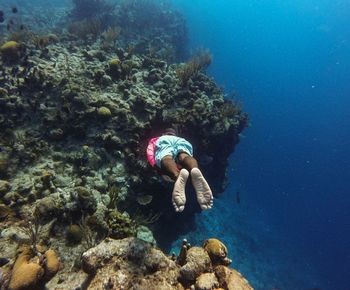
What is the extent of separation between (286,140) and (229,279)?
244 ft

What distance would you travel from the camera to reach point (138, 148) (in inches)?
285

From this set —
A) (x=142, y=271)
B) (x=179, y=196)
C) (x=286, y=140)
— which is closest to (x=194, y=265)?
(x=142, y=271)

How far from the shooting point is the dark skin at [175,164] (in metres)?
4.90

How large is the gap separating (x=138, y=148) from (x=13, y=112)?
3544 mm

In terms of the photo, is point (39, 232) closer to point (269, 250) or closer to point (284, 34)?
point (269, 250)

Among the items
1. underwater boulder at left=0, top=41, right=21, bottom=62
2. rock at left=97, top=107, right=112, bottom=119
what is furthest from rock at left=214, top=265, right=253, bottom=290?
underwater boulder at left=0, top=41, right=21, bottom=62

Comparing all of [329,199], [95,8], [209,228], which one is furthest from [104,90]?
[329,199]

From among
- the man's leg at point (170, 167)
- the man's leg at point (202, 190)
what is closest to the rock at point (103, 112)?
the man's leg at point (170, 167)

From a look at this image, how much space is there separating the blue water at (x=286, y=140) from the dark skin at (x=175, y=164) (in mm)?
11722

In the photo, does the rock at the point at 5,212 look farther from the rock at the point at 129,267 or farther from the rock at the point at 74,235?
the rock at the point at 129,267

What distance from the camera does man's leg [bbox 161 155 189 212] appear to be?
13.9 ft

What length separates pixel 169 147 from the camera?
18.3 ft

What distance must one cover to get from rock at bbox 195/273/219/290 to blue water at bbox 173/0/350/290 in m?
12.6

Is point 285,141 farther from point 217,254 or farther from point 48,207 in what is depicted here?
point 48,207
